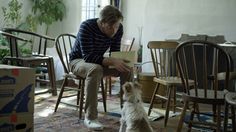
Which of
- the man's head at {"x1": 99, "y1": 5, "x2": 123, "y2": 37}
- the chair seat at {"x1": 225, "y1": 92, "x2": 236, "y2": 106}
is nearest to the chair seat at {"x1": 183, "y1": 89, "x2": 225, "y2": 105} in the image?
the chair seat at {"x1": 225, "y1": 92, "x2": 236, "y2": 106}

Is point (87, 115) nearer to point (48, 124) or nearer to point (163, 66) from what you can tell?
point (48, 124)

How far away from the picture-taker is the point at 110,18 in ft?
9.40

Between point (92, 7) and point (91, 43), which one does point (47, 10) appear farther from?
point (91, 43)

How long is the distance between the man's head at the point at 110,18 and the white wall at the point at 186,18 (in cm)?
190

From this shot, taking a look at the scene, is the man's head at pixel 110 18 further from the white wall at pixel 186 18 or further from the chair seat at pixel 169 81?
the white wall at pixel 186 18

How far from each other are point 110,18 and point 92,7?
301 centimetres

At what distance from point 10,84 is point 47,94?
7.80ft

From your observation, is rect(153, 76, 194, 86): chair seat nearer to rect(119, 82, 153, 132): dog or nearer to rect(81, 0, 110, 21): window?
rect(119, 82, 153, 132): dog

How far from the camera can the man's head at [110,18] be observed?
2861 mm

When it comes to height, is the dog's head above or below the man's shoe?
above

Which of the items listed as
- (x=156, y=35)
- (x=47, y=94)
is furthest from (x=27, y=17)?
(x=156, y=35)

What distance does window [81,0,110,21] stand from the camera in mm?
5695

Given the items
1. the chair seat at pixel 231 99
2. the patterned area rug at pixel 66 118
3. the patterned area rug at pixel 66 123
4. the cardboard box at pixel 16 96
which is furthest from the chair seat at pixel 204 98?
the cardboard box at pixel 16 96

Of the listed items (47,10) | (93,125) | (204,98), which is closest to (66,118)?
(93,125)
